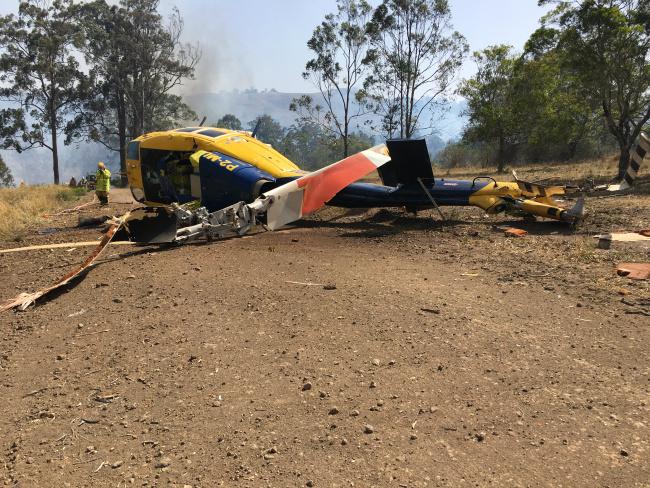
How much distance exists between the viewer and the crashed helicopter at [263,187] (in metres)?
7.86

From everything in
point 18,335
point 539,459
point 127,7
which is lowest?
point 539,459

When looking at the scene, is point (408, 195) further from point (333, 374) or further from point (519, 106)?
point (519, 106)

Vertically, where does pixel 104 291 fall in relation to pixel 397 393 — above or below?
above

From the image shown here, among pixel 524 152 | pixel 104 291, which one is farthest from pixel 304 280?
pixel 524 152

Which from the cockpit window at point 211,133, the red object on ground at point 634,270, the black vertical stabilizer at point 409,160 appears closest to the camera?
the red object on ground at point 634,270

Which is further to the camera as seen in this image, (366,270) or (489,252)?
(489,252)

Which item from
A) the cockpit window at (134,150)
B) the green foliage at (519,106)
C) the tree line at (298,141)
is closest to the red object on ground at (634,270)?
the cockpit window at (134,150)

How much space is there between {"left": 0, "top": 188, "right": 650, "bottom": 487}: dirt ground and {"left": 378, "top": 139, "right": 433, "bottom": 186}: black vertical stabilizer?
116 inches

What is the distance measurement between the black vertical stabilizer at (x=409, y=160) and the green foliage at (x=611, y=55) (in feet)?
45.7

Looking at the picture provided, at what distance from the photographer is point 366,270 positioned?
6.38 m

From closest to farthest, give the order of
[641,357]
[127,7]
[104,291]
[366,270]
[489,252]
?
1. [641,357]
2. [104,291]
3. [366,270]
4. [489,252]
5. [127,7]

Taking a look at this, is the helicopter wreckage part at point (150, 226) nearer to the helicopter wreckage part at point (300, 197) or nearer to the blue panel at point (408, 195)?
the helicopter wreckage part at point (300, 197)

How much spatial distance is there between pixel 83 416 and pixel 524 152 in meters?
47.3

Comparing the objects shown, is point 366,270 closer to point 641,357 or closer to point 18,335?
point 641,357
